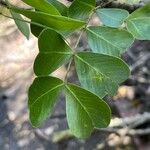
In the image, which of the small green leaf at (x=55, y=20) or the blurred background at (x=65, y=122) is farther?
the blurred background at (x=65, y=122)

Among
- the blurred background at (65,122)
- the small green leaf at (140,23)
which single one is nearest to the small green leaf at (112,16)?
the small green leaf at (140,23)

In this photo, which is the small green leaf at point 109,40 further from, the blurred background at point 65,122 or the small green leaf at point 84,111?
the blurred background at point 65,122

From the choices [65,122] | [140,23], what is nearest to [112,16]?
[140,23]

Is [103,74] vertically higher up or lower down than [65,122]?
higher up

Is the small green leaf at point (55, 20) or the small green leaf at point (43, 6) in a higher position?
the small green leaf at point (43, 6)

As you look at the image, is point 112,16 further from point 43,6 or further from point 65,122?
point 65,122

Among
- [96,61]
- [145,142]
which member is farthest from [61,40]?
[145,142]
